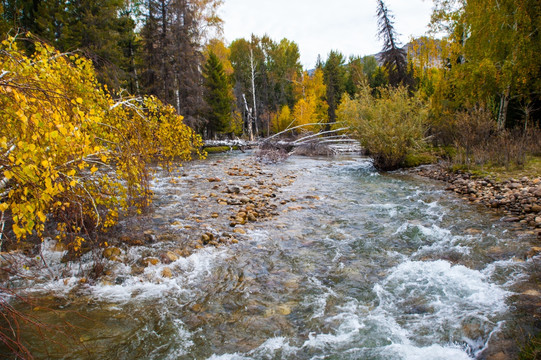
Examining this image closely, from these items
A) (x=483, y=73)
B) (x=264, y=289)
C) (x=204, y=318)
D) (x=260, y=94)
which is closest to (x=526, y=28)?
(x=483, y=73)

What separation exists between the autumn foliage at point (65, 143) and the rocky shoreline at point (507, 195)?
732 cm

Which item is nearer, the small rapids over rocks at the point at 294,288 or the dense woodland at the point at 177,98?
the small rapids over rocks at the point at 294,288

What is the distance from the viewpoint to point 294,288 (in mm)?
4762

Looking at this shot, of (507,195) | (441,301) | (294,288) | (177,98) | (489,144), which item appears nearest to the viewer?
(441,301)

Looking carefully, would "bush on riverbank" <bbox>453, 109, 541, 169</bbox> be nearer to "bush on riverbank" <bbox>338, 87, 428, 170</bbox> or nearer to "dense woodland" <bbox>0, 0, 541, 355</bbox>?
"dense woodland" <bbox>0, 0, 541, 355</bbox>

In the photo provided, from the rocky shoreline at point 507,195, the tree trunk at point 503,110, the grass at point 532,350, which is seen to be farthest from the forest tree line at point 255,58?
the grass at point 532,350

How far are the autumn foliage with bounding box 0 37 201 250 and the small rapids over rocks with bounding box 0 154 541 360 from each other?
881mm

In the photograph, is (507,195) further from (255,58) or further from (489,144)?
(255,58)

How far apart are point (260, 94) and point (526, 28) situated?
3288 centimetres

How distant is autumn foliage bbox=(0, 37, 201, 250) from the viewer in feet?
7.45

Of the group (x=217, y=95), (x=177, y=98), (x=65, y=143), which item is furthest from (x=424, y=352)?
(x=217, y=95)

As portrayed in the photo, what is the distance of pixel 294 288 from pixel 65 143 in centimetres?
358

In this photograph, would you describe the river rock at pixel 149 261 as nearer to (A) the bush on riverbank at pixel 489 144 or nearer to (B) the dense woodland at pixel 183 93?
(B) the dense woodland at pixel 183 93

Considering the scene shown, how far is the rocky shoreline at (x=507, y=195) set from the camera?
6.97 m
